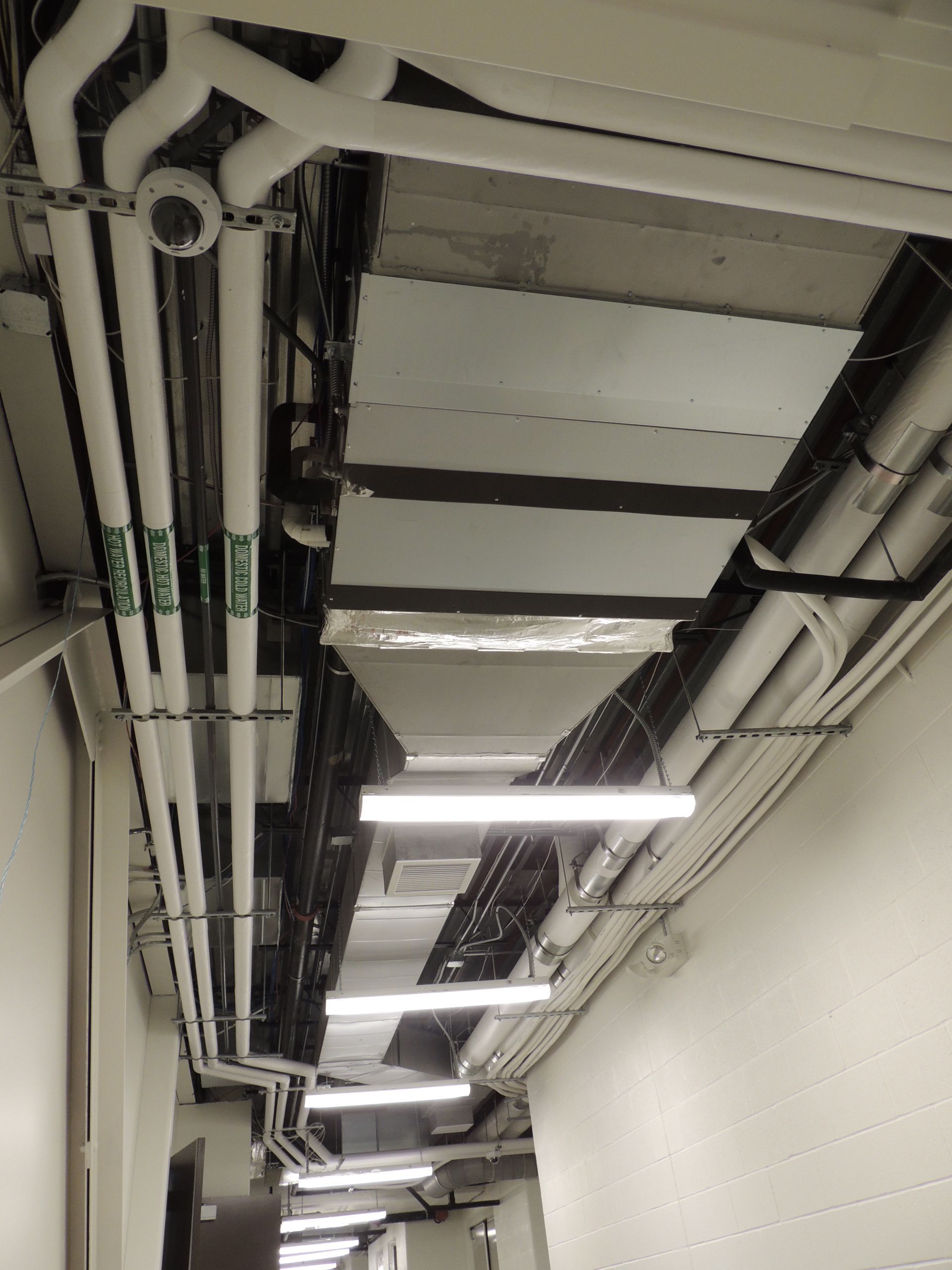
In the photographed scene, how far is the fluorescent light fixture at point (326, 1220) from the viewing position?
815 centimetres

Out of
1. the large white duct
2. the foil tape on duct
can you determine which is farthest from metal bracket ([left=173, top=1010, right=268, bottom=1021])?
the foil tape on duct

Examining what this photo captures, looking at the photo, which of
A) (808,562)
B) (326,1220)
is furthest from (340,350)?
(326,1220)

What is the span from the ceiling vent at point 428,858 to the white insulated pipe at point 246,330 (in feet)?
3.77

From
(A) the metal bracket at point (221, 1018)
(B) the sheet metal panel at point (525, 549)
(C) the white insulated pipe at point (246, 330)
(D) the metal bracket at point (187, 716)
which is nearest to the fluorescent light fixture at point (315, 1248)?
(A) the metal bracket at point (221, 1018)

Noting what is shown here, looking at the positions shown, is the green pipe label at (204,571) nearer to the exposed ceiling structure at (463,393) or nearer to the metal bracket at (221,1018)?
the exposed ceiling structure at (463,393)

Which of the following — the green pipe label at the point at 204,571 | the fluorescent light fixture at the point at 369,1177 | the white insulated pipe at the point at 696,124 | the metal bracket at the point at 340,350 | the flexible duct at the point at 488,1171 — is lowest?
the flexible duct at the point at 488,1171

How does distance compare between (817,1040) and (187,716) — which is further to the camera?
(817,1040)

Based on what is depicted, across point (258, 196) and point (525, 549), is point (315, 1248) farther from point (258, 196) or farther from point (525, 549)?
point (258, 196)

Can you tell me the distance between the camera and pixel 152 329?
145 cm

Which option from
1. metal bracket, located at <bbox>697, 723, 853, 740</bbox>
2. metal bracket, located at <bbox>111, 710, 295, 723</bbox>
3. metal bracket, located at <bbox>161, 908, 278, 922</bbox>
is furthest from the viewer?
metal bracket, located at <bbox>161, 908, 278, 922</bbox>

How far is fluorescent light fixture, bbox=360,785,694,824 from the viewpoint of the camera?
101 inches

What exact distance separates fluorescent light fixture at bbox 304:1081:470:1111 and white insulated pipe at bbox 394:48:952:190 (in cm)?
568

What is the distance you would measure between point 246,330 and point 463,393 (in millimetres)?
456

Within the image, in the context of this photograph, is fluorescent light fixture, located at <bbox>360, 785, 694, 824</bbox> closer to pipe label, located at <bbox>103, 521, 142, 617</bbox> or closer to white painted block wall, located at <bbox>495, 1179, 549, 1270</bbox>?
pipe label, located at <bbox>103, 521, 142, 617</bbox>
